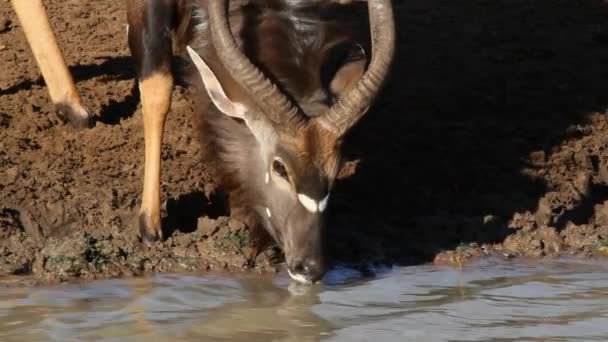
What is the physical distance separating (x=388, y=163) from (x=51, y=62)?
2721mm

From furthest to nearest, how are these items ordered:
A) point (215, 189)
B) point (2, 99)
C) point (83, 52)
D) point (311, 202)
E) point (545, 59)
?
point (545, 59)
point (83, 52)
point (2, 99)
point (215, 189)
point (311, 202)

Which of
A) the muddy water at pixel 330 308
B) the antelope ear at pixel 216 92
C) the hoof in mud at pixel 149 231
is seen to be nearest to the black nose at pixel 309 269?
the muddy water at pixel 330 308

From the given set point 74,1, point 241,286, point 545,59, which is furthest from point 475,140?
point 74,1

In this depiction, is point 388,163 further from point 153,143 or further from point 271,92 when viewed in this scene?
point 271,92

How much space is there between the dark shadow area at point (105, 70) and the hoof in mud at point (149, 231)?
2.77 m

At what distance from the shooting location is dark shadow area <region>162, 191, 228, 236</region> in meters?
10.5

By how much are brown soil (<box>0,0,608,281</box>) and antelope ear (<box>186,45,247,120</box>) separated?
3.21ft

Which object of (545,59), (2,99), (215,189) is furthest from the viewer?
(545,59)

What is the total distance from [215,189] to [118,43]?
3697 millimetres

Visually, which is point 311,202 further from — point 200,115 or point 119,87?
point 119,87

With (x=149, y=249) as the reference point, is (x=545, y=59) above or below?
above

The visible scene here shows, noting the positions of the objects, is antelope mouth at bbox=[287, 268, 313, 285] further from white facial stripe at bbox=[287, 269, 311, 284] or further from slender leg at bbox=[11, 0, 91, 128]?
slender leg at bbox=[11, 0, 91, 128]

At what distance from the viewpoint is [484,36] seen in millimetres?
15055

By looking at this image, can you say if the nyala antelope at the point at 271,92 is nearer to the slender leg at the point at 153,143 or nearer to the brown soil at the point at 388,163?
the slender leg at the point at 153,143
